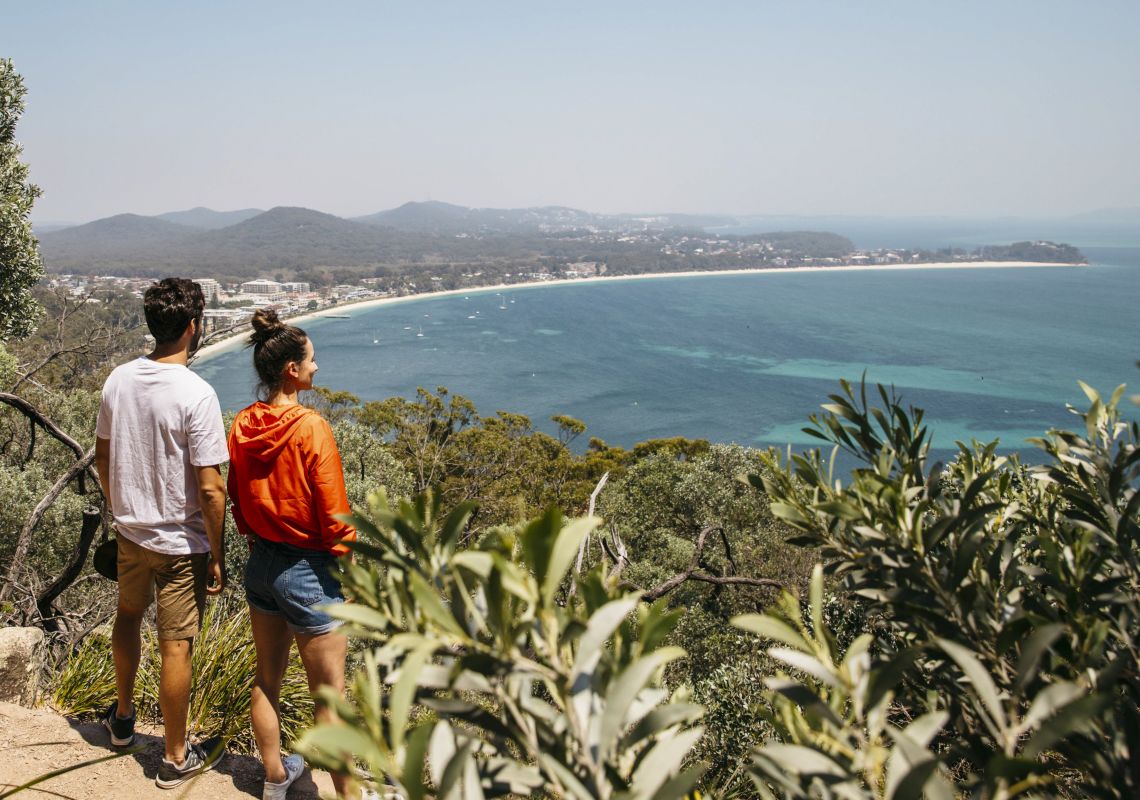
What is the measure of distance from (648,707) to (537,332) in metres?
74.6

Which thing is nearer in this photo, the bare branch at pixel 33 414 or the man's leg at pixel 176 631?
the man's leg at pixel 176 631

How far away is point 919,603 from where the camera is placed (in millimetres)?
1151

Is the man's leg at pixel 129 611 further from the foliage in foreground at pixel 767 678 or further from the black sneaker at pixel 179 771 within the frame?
the foliage in foreground at pixel 767 678

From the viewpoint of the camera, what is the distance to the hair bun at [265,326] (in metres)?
2.45

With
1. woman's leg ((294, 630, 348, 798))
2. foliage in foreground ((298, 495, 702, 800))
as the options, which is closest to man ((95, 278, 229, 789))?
woman's leg ((294, 630, 348, 798))

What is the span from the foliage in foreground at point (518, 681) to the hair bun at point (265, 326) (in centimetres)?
170

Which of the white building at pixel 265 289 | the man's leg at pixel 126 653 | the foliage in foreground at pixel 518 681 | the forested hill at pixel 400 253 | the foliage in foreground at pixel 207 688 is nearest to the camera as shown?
the foliage in foreground at pixel 518 681

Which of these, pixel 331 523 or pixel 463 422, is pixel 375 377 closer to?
pixel 463 422

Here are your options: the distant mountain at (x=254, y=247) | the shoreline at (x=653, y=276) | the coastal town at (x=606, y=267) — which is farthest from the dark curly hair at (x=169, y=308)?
the distant mountain at (x=254, y=247)

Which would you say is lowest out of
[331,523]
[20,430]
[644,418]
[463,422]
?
[644,418]

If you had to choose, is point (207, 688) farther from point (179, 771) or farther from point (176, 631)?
point (176, 631)

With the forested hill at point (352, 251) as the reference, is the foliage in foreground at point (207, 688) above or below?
below

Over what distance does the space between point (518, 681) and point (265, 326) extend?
1.92 meters

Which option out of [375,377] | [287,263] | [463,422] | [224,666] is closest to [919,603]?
[224,666]
